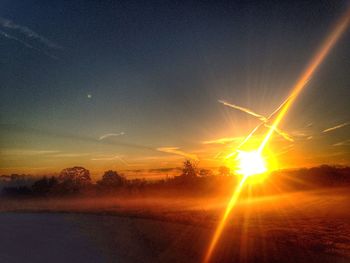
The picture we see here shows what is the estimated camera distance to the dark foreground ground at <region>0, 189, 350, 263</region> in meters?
9.04

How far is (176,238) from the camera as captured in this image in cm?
1124

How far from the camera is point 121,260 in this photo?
8797 mm

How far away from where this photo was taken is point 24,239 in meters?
12.0

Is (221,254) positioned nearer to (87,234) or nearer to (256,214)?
(87,234)

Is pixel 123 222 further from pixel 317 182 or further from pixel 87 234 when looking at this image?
pixel 317 182

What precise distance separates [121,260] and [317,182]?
29.0 meters

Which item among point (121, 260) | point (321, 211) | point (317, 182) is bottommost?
point (121, 260)

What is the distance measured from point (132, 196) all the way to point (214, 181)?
7976mm

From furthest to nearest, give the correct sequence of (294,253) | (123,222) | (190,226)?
(123,222) < (190,226) < (294,253)

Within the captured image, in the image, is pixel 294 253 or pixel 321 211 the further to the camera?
pixel 321 211

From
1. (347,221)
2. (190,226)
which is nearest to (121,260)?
(190,226)

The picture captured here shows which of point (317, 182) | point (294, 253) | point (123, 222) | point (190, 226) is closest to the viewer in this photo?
point (294, 253)

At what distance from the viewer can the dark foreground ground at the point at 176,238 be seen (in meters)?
9.04

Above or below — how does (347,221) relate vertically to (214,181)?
below
